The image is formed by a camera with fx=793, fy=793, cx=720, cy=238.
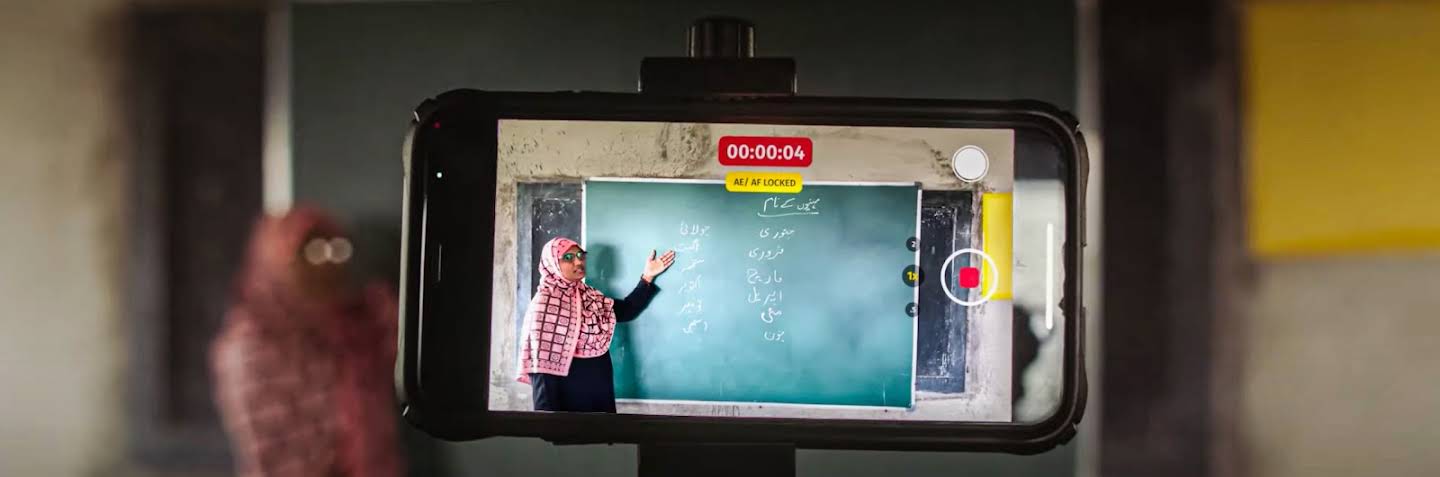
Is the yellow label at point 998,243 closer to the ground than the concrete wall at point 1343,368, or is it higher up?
higher up

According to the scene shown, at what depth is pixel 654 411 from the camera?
0.50 metres

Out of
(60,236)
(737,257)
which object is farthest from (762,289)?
(60,236)

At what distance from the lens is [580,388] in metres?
0.50

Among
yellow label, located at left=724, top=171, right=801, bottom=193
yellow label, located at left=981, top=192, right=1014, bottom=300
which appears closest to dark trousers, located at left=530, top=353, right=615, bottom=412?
yellow label, located at left=724, top=171, right=801, bottom=193

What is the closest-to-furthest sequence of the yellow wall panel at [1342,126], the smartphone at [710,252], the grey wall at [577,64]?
the smartphone at [710,252] → the yellow wall panel at [1342,126] → the grey wall at [577,64]

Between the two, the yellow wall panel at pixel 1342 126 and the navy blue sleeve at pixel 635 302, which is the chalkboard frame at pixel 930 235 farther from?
the yellow wall panel at pixel 1342 126

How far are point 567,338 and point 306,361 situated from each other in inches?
15.7

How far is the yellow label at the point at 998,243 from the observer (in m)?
0.49

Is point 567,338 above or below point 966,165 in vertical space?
below

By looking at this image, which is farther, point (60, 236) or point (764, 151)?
point (60, 236)

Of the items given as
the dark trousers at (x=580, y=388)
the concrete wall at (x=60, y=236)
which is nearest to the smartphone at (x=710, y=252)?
the dark trousers at (x=580, y=388)

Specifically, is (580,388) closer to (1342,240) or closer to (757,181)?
(757,181)

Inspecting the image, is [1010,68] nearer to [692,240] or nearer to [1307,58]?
[1307,58]

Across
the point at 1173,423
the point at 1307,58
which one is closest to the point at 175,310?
the point at 1173,423
